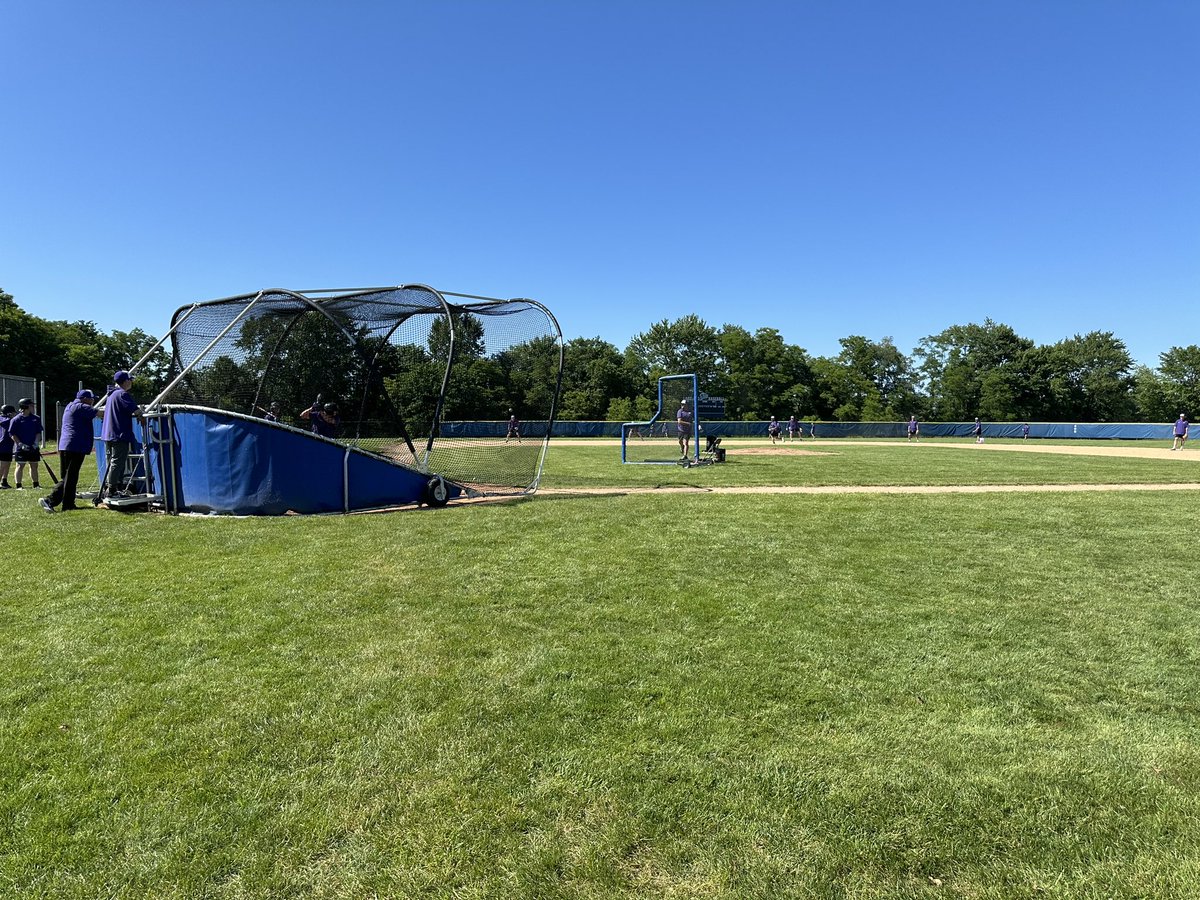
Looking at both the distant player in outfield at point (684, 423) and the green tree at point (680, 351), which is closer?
the distant player in outfield at point (684, 423)

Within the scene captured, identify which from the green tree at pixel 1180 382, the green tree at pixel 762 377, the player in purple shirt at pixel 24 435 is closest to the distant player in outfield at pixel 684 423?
the player in purple shirt at pixel 24 435

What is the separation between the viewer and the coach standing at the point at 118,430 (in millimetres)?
8867

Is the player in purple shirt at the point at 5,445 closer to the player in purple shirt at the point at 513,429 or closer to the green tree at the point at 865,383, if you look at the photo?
the player in purple shirt at the point at 513,429

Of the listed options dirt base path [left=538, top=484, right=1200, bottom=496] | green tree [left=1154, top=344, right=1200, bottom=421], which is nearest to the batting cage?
dirt base path [left=538, top=484, right=1200, bottom=496]

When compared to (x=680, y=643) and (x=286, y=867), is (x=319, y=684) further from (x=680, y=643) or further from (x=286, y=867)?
(x=680, y=643)

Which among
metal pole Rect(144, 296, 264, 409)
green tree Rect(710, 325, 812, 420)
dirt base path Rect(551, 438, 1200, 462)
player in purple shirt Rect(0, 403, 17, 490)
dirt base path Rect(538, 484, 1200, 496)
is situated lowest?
dirt base path Rect(538, 484, 1200, 496)

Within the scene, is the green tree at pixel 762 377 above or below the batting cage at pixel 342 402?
above

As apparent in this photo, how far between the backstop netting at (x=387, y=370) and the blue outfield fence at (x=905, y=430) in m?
34.8

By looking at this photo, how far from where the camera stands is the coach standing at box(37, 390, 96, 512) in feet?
29.9

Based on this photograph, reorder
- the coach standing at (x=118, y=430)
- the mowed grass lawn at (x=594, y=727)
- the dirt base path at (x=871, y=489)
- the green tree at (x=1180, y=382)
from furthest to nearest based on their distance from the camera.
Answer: the green tree at (x=1180, y=382)
the dirt base path at (x=871, y=489)
the coach standing at (x=118, y=430)
the mowed grass lawn at (x=594, y=727)

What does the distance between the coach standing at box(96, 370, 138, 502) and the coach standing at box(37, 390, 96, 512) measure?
32 centimetres

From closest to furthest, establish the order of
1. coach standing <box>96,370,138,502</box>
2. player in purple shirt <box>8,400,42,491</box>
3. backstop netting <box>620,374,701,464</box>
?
1. coach standing <box>96,370,138,502</box>
2. player in purple shirt <box>8,400,42,491</box>
3. backstop netting <box>620,374,701,464</box>

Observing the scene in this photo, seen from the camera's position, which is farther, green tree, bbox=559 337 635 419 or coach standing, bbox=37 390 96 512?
green tree, bbox=559 337 635 419

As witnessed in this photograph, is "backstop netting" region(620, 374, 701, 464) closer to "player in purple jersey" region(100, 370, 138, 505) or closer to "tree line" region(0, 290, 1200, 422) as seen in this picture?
"player in purple jersey" region(100, 370, 138, 505)
